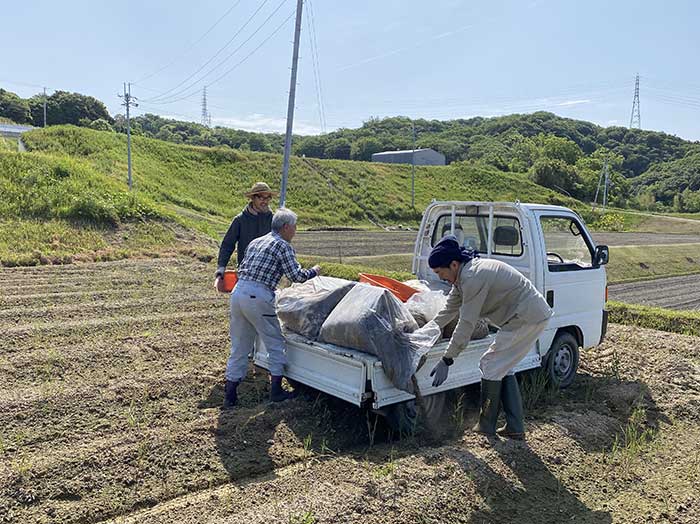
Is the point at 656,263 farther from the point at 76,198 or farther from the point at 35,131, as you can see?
the point at 35,131

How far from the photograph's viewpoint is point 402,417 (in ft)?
14.1

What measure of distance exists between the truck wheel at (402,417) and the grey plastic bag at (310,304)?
0.87 meters

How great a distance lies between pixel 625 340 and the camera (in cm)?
755

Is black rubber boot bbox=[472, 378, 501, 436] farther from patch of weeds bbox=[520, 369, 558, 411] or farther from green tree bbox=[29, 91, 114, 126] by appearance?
green tree bbox=[29, 91, 114, 126]

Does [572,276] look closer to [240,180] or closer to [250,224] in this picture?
[250,224]

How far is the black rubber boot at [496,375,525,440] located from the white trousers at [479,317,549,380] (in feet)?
0.53

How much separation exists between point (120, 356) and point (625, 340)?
647 centimetres

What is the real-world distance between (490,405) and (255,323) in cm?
200

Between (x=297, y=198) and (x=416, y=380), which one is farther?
(x=297, y=198)

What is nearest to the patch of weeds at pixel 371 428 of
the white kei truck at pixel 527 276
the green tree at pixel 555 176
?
the white kei truck at pixel 527 276

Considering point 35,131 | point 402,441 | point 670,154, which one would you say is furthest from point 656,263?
point 670,154

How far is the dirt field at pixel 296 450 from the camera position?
3260 mm

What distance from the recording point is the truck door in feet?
18.2

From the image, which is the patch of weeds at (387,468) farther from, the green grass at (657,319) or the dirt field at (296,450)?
the green grass at (657,319)
